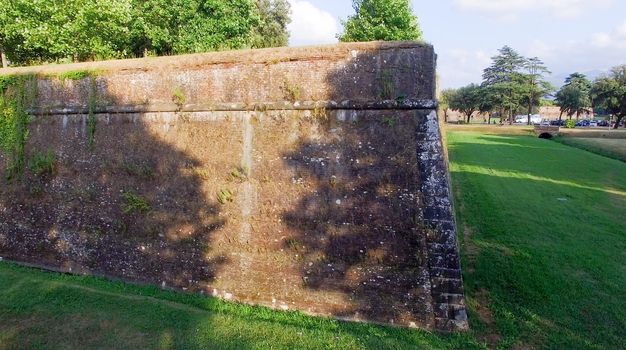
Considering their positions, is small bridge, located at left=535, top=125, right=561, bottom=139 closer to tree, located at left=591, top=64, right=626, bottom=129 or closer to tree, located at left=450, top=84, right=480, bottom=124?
tree, located at left=591, top=64, right=626, bottom=129

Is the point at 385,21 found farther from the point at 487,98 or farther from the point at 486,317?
the point at 487,98

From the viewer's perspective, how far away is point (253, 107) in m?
7.11

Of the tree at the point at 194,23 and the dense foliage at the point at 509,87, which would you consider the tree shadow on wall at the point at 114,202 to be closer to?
the tree at the point at 194,23

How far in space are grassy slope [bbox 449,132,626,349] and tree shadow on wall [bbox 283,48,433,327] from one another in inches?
59.0

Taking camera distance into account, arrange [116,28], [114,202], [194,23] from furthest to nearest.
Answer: [194,23]
[116,28]
[114,202]

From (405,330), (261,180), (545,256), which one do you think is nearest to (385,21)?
(545,256)

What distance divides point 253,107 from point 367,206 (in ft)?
8.55

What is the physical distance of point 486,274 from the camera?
823cm

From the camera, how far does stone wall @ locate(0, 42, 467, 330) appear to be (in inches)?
251

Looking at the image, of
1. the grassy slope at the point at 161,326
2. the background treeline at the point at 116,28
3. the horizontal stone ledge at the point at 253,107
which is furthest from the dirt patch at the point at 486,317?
the background treeline at the point at 116,28

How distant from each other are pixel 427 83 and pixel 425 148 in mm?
1016

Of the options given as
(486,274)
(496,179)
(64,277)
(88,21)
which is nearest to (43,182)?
(64,277)

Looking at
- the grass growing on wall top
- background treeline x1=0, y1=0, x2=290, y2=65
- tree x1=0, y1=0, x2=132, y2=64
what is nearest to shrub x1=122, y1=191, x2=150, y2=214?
the grass growing on wall top

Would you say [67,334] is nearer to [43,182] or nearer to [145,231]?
[145,231]
